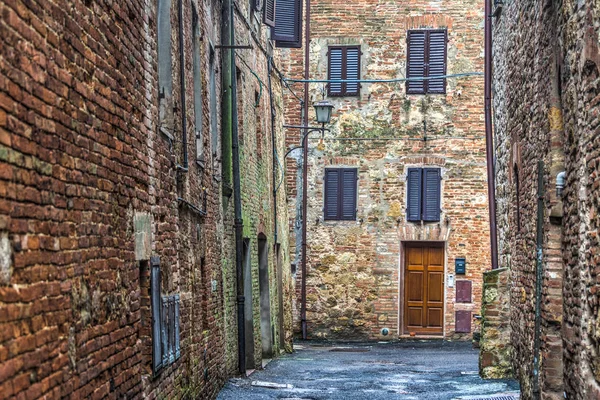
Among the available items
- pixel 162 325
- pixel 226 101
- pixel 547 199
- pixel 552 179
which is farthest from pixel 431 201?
pixel 162 325

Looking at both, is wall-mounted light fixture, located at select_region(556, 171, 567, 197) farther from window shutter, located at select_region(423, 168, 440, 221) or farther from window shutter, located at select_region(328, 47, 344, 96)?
window shutter, located at select_region(328, 47, 344, 96)

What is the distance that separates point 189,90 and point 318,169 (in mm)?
12256

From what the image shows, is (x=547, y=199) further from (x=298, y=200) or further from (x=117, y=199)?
(x=298, y=200)

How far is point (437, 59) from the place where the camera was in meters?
22.4

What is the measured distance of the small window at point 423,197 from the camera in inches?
871

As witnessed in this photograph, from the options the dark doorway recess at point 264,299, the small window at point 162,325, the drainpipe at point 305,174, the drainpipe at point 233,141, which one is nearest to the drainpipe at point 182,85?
the small window at point 162,325

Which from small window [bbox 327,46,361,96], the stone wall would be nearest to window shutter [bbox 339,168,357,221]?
small window [bbox 327,46,361,96]

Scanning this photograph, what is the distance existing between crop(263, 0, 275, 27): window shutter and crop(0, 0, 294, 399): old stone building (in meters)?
3.90

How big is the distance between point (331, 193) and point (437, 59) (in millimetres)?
3758

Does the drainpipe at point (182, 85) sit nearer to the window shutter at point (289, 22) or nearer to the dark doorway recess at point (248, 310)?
the dark doorway recess at point (248, 310)

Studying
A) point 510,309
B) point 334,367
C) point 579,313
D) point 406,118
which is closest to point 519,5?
point 510,309

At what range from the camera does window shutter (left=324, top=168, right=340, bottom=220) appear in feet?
73.9

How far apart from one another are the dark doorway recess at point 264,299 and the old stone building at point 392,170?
15.8 feet

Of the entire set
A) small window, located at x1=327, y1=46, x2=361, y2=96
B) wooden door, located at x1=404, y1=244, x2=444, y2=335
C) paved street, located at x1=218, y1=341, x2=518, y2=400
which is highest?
small window, located at x1=327, y1=46, x2=361, y2=96
